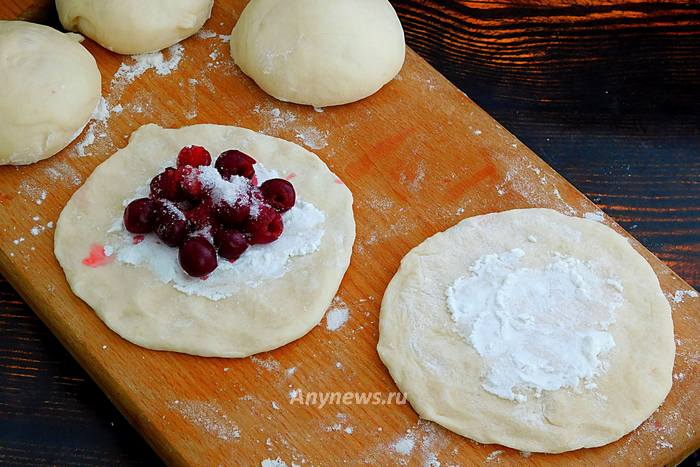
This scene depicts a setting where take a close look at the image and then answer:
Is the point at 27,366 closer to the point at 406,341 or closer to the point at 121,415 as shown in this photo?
the point at 121,415

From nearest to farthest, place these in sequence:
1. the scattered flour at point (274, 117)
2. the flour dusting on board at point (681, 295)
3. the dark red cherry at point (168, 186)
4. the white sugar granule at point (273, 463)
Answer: the white sugar granule at point (273, 463), the dark red cherry at point (168, 186), the flour dusting on board at point (681, 295), the scattered flour at point (274, 117)

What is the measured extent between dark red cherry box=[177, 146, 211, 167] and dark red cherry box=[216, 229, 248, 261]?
0.18 metres

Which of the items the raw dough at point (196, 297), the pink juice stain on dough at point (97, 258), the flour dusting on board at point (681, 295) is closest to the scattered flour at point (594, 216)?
the flour dusting on board at point (681, 295)

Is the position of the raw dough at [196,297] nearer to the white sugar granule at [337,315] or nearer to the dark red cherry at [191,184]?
the white sugar granule at [337,315]

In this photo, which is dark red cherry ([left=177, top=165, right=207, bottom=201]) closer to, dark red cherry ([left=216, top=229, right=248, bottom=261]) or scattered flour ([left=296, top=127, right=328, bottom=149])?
dark red cherry ([left=216, top=229, right=248, bottom=261])

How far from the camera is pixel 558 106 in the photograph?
232cm

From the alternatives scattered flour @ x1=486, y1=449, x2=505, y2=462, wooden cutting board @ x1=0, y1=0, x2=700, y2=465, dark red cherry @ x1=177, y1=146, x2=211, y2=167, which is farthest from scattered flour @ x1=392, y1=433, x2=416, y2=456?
dark red cherry @ x1=177, y1=146, x2=211, y2=167

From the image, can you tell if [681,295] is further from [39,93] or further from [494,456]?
[39,93]

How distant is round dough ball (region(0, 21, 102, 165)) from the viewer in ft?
5.98

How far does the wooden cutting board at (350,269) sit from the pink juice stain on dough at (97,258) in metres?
0.09

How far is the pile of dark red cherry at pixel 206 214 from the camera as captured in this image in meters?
Result: 1.66

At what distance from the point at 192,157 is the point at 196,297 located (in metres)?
0.31

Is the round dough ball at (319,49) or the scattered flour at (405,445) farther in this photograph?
the round dough ball at (319,49)

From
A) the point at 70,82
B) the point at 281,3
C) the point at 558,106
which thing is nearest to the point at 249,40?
the point at 281,3
